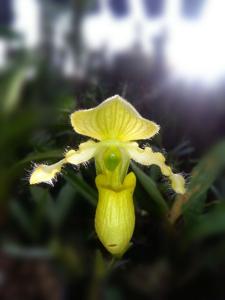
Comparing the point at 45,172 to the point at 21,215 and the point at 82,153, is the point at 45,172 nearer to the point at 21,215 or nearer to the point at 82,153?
the point at 82,153

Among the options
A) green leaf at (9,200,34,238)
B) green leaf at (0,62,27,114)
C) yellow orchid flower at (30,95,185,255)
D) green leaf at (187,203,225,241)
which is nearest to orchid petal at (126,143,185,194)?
yellow orchid flower at (30,95,185,255)

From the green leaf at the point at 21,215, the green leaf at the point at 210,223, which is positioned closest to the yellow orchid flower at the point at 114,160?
the green leaf at the point at 210,223

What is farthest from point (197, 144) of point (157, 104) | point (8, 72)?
point (8, 72)

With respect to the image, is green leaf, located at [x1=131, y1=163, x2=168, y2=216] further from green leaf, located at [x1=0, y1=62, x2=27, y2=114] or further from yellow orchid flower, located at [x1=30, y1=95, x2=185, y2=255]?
green leaf, located at [x1=0, y1=62, x2=27, y2=114]

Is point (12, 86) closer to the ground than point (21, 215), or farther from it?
farther from it

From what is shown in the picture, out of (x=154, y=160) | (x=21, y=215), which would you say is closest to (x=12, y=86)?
(x=21, y=215)

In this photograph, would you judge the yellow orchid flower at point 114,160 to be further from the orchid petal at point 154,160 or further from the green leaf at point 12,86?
the green leaf at point 12,86

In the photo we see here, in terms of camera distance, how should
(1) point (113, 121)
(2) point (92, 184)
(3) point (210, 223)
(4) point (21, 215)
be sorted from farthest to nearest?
(4) point (21, 215)
(3) point (210, 223)
(2) point (92, 184)
(1) point (113, 121)
